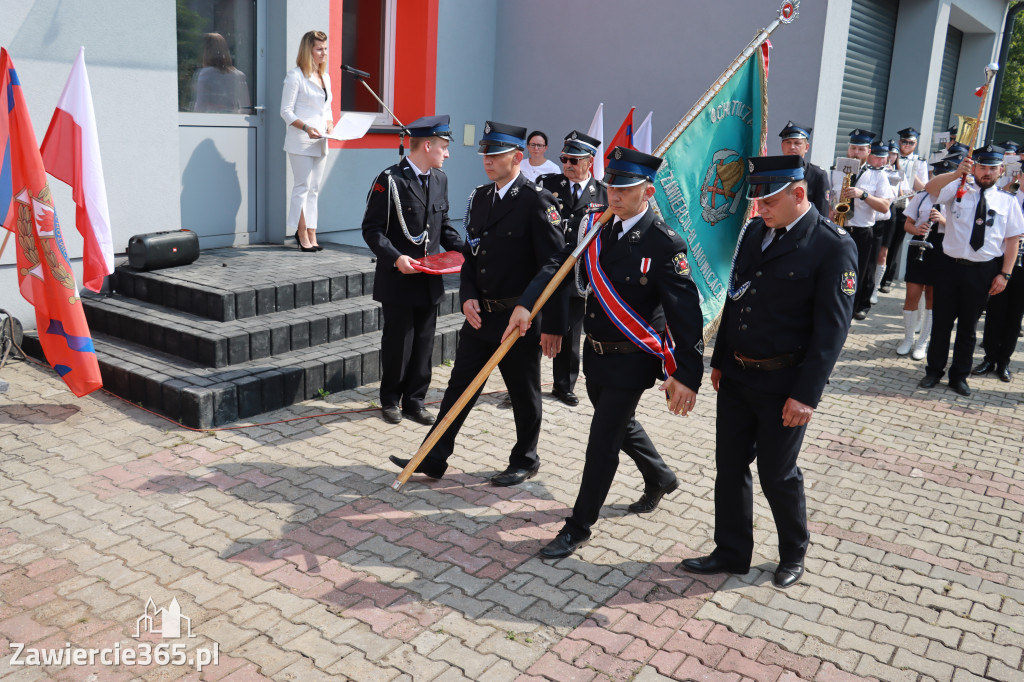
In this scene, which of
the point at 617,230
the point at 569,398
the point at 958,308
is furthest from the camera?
the point at 958,308

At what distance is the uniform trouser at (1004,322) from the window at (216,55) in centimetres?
779

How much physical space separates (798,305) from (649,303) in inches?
28.6

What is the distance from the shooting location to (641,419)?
7.00m

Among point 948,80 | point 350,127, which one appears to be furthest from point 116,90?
point 948,80

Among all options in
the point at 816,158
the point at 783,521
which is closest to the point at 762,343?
the point at 783,521

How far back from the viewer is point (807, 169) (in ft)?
26.2

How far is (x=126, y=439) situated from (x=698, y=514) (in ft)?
11.9

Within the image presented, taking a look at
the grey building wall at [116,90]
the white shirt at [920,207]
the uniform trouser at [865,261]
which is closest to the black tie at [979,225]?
the white shirt at [920,207]

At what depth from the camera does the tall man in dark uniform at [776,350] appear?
163 inches

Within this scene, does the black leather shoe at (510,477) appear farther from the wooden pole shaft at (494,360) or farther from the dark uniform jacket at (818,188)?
the dark uniform jacket at (818,188)

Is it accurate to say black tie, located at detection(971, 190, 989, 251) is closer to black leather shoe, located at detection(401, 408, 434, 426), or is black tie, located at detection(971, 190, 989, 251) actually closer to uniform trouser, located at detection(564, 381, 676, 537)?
uniform trouser, located at detection(564, 381, 676, 537)

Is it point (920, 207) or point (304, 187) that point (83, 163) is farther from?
point (920, 207)

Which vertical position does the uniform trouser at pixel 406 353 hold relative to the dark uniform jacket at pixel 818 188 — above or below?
below

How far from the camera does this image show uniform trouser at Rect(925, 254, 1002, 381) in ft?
27.4
